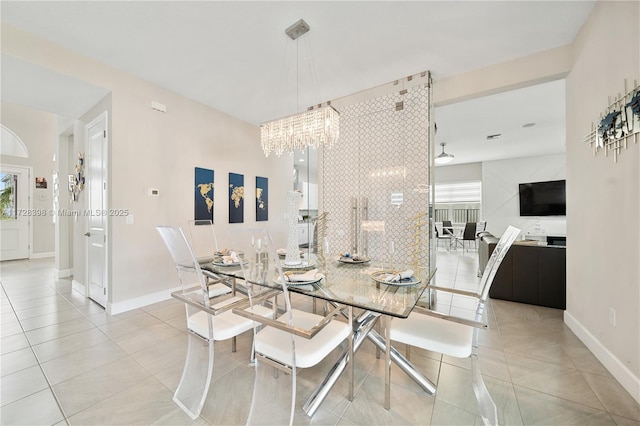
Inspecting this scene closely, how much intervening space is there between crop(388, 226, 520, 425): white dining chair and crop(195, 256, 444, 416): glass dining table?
0.44ft

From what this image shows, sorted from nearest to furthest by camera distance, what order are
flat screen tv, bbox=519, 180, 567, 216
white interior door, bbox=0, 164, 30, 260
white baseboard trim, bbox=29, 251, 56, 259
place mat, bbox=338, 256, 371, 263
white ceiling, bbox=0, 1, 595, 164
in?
white ceiling, bbox=0, 1, 595, 164 < place mat, bbox=338, 256, 371, 263 < white interior door, bbox=0, 164, 30, 260 < white baseboard trim, bbox=29, 251, 56, 259 < flat screen tv, bbox=519, 180, 567, 216

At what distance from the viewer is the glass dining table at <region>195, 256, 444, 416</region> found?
1.37 meters

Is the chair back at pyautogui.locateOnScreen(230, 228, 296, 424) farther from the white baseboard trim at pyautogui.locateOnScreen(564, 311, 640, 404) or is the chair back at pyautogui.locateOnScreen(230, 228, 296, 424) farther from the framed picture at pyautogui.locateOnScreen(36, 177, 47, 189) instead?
the framed picture at pyautogui.locateOnScreen(36, 177, 47, 189)

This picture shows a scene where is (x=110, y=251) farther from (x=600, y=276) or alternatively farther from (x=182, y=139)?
(x=600, y=276)

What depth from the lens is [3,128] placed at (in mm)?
5699

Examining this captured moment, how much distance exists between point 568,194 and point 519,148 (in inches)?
186

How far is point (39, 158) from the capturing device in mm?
6145

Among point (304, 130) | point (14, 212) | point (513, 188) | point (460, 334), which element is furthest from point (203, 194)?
point (513, 188)

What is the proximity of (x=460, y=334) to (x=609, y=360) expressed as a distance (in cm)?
136

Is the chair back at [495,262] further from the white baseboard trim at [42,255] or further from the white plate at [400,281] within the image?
the white baseboard trim at [42,255]

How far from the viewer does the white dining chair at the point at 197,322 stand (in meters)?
1.54

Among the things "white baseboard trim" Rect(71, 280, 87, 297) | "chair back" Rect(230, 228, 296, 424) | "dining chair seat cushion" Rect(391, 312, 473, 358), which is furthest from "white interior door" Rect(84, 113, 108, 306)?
"dining chair seat cushion" Rect(391, 312, 473, 358)

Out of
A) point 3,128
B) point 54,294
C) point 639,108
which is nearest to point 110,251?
point 54,294

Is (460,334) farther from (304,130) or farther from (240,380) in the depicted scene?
(304,130)
